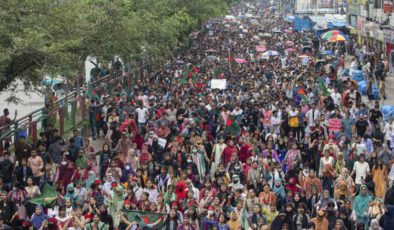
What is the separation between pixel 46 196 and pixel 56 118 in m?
10.6

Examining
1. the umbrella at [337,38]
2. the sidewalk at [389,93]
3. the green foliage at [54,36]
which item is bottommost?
the sidewalk at [389,93]

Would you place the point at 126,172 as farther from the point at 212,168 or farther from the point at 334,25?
the point at 334,25

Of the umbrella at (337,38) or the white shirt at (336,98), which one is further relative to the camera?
the umbrella at (337,38)

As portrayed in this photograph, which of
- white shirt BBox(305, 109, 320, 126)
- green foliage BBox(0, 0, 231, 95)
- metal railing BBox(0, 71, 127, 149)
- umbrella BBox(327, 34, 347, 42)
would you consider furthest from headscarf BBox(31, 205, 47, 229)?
umbrella BBox(327, 34, 347, 42)

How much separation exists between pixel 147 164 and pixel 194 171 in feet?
3.24

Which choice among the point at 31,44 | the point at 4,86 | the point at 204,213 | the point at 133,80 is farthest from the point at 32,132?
the point at 133,80

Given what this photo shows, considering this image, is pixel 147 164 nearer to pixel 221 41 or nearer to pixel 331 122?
pixel 331 122

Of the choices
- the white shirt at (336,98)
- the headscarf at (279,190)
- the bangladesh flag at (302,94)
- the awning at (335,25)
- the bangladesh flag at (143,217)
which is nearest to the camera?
the bangladesh flag at (143,217)

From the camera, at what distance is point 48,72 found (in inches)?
877

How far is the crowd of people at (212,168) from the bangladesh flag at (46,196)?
28mm

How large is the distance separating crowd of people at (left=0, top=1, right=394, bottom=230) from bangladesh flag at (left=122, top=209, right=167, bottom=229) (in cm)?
2

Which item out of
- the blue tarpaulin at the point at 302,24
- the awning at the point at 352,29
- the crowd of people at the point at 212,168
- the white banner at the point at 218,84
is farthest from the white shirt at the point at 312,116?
the blue tarpaulin at the point at 302,24

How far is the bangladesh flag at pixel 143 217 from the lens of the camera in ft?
48.3

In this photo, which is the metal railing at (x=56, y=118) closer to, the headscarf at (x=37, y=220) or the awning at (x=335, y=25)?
the headscarf at (x=37, y=220)
